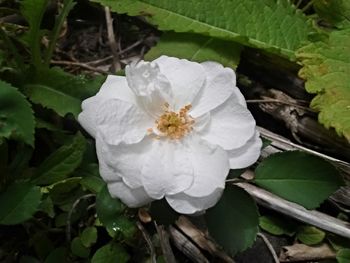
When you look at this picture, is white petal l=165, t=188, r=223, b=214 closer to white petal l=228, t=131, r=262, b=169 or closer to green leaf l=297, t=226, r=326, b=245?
white petal l=228, t=131, r=262, b=169

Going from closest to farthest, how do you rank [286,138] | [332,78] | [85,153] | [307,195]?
[307,195] → [85,153] → [332,78] → [286,138]

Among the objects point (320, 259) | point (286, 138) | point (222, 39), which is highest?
point (222, 39)

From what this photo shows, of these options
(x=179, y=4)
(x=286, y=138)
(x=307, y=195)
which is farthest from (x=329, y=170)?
(x=179, y=4)

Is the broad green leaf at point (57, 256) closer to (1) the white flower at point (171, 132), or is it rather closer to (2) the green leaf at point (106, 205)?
(2) the green leaf at point (106, 205)

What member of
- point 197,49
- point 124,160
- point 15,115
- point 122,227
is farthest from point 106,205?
point 197,49

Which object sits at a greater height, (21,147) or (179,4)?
(179,4)

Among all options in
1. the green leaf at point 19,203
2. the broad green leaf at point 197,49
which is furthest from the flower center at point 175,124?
the broad green leaf at point 197,49

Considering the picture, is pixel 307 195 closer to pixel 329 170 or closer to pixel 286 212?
pixel 329 170
